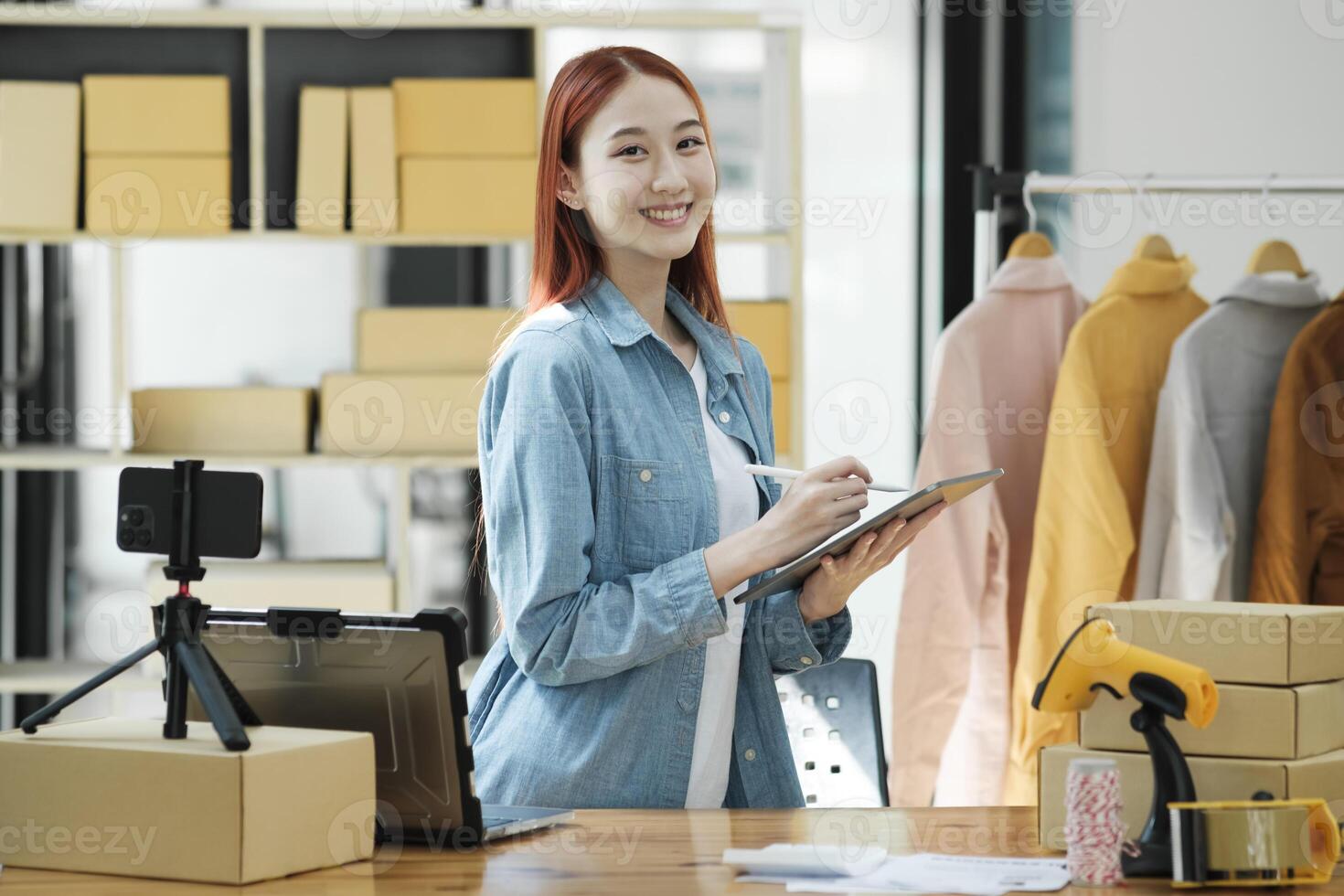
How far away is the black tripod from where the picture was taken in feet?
4.48

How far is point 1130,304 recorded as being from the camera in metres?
2.61

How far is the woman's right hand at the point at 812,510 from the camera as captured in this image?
62.0 inches

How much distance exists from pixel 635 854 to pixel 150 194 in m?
2.19

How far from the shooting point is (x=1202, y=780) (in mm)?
1366

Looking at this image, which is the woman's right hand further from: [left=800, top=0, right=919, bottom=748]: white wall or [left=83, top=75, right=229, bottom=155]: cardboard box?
[left=800, top=0, right=919, bottom=748]: white wall

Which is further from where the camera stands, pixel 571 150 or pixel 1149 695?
pixel 571 150

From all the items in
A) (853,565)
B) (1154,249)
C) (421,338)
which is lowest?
(853,565)

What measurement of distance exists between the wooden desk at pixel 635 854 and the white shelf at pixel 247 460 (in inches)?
64.2

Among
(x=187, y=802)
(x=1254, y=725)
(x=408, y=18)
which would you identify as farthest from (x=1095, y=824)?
(x=408, y=18)

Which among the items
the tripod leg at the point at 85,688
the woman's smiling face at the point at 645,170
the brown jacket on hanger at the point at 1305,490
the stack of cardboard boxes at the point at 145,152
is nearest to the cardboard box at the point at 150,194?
the stack of cardboard boxes at the point at 145,152

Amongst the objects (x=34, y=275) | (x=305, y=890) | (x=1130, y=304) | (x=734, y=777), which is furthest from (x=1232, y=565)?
(x=34, y=275)

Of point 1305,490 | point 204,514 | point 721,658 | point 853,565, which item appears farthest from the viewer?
point 1305,490

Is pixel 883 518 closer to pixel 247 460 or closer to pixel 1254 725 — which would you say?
pixel 1254 725

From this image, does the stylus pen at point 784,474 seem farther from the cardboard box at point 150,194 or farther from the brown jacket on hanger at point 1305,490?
the cardboard box at point 150,194
